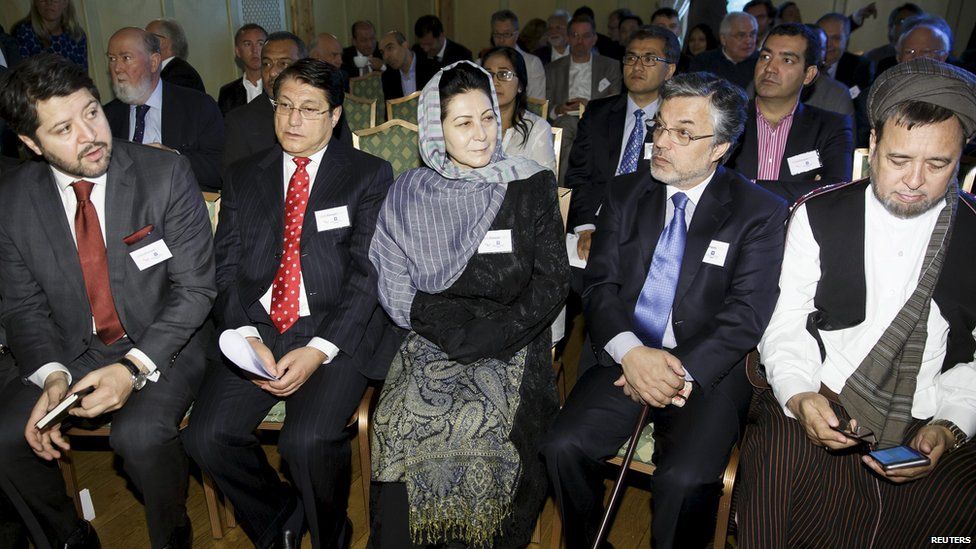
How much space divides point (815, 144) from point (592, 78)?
132 inches

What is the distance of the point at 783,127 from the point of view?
3.05m

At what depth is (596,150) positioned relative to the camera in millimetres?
3367

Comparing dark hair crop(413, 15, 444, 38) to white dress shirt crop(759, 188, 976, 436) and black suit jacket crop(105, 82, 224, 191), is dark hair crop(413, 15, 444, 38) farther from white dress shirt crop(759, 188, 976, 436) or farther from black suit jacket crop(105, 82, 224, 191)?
white dress shirt crop(759, 188, 976, 436)

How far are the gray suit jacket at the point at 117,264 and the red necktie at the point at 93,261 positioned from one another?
23mm

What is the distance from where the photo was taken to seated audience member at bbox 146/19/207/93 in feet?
15.4

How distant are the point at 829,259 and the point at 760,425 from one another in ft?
1.75

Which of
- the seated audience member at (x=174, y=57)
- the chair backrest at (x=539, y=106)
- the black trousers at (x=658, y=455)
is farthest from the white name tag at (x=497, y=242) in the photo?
the seated audience member at (x=174, y=57)

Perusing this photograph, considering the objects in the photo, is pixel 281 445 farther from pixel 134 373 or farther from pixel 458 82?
pixel 458 82

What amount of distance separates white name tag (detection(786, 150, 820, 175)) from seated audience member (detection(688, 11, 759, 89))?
244cm

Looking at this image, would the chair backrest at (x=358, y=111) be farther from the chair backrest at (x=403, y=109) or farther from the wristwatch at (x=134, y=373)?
the wristwatch at (x=134, y=373)

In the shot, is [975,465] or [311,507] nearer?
[975,465]

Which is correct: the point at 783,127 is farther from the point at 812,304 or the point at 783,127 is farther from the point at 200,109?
the point at 200,109

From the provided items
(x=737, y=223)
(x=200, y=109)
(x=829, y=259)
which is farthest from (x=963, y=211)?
(x=200, y=109)

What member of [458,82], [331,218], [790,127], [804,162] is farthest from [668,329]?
[790,127]
